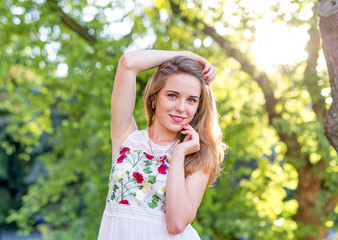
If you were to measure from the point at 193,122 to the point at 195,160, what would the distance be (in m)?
0.28

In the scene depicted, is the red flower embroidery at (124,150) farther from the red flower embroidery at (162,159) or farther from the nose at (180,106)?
the nose at (180,106)

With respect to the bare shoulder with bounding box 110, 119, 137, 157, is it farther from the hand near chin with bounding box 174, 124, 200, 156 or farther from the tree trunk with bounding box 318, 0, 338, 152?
the tree trunk with bounding box 318, 0, 338, 152

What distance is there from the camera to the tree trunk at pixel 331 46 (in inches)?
89.6

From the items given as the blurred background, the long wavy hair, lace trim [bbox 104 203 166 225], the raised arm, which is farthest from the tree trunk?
the blurred background

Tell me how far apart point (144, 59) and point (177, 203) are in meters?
0.74

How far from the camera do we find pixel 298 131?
17.5 ft

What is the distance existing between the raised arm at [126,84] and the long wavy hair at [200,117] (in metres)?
0.06

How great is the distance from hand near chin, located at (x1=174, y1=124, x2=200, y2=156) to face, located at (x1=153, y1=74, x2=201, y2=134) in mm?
54

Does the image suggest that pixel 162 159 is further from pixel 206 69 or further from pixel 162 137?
pixel 206 69

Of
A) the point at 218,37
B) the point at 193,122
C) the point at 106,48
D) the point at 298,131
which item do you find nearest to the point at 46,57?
the point at 106,48

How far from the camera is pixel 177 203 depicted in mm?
1793

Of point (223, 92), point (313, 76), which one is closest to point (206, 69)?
point (313, 76)

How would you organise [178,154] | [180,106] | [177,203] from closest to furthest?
[177,203]
[178,154]
[180,106]

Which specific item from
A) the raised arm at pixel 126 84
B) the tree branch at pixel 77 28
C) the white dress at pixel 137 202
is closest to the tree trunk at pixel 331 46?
the raised arm at pixel 126 84
